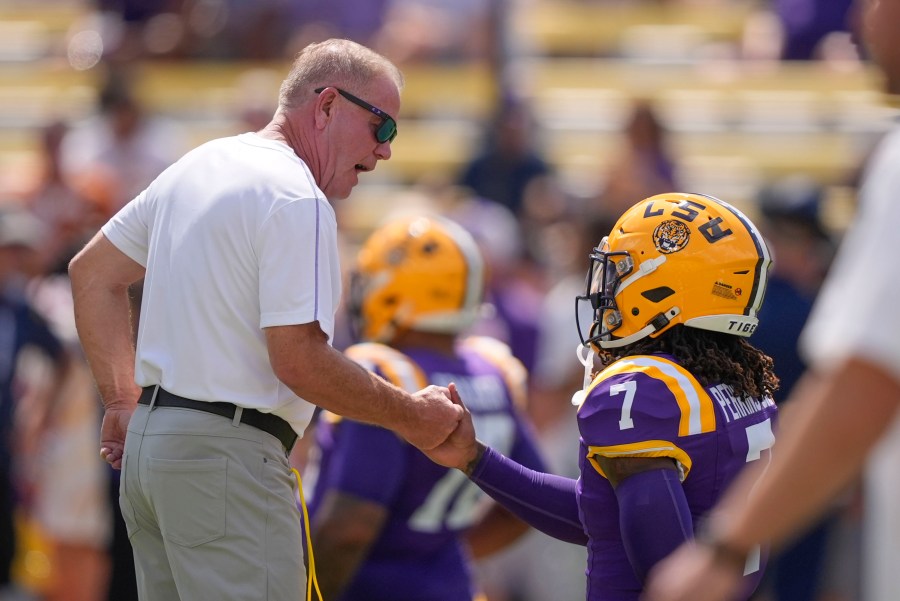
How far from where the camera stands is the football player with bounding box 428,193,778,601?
10.5ft

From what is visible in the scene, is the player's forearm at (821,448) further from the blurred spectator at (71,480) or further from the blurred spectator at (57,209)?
the blurred spectator at (57,209)

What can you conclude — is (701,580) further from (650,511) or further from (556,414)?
(556,414)

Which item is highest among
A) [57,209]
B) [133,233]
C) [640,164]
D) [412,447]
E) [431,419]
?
[133,233]

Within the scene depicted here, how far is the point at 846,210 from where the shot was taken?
10102 mm

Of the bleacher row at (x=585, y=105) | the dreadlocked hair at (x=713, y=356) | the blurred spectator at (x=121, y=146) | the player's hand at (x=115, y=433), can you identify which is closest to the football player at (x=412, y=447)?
the player's hand at (x=115, y=433)

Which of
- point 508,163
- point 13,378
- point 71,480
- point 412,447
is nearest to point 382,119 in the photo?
point 412,447

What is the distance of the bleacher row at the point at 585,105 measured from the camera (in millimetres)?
11281

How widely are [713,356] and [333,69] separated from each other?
4.16ft

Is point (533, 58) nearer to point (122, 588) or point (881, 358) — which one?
point (122, 588)

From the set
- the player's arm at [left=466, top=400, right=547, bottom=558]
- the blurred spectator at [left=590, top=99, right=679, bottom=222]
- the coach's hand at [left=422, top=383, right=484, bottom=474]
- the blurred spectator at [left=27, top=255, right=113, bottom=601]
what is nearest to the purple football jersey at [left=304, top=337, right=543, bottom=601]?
the player's arm at [left=466, top=400, right=547, bottom=558]

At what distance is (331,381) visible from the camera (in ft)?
11.0

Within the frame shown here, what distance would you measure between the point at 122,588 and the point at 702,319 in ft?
13.2

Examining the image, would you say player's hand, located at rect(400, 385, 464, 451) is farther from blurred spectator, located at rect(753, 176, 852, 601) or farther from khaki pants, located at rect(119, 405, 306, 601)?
blurred spectator, located at rect(753, 176, 852, 601)

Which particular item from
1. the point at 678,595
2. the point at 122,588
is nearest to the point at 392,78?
the point at 678,595
